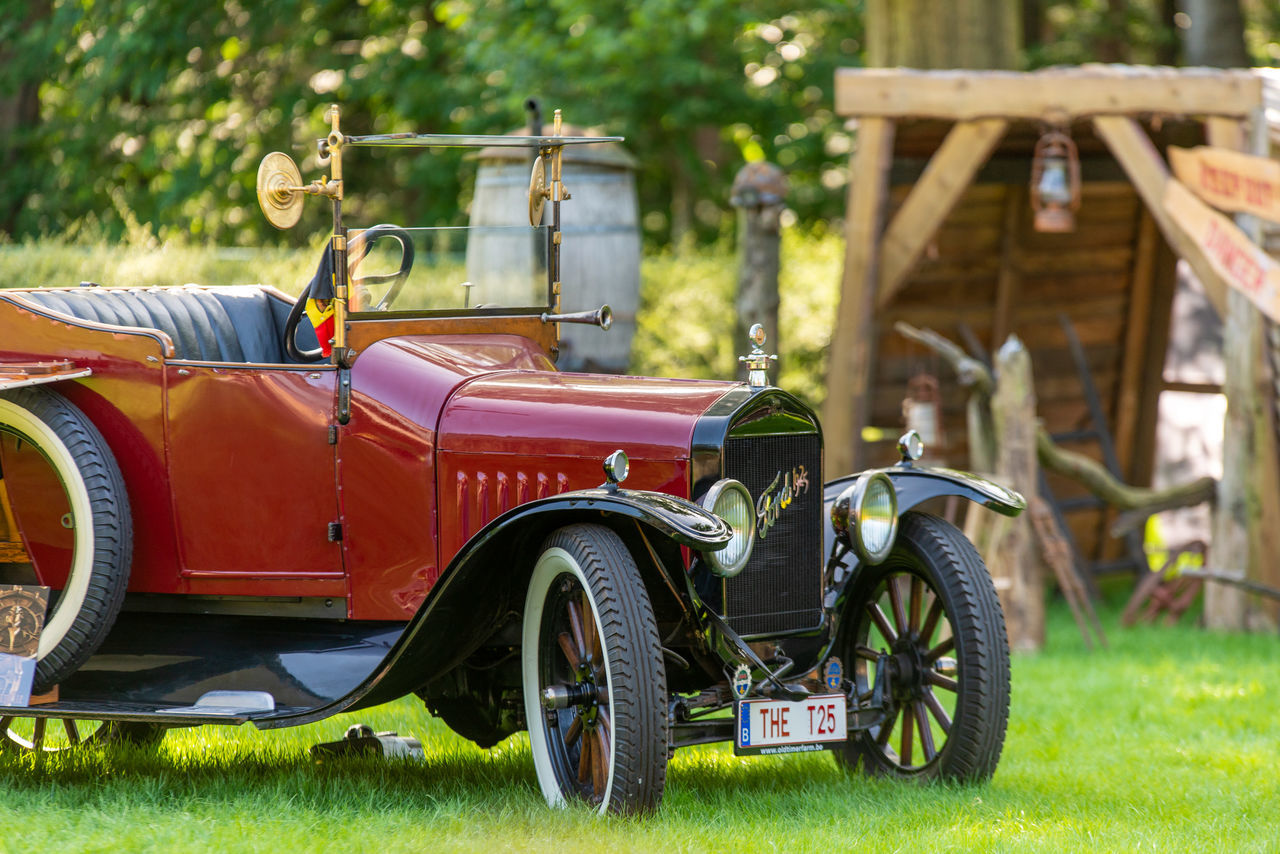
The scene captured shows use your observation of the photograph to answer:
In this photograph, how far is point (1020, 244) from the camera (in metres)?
8.67

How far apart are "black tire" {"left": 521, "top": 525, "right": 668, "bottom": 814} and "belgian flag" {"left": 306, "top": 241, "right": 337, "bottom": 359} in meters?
1.18

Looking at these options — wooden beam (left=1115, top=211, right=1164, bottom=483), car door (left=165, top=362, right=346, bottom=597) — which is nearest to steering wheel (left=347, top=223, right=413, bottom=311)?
car door (left=165, top=362, right=346, bottom=597)

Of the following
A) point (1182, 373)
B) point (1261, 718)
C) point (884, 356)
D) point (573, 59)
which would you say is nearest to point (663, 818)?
point (1261, 718)

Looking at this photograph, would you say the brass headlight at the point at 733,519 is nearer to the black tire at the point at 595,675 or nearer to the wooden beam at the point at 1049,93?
the black tire at the point at 595,675

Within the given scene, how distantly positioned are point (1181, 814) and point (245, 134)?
1115 cm

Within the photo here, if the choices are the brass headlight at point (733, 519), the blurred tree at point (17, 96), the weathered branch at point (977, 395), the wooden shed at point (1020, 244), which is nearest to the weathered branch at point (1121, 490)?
the weathered branch at point (977, 395)

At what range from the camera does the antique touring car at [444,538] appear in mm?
3924

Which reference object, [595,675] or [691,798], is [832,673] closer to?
[691,798]

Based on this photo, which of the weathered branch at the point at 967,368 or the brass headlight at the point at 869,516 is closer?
the brass headlight at the point at 869,516

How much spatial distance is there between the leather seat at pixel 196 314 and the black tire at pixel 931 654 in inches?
84.9

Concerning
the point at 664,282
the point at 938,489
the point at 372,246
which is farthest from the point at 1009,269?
the point at 372,246

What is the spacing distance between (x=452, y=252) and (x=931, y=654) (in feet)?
7.11

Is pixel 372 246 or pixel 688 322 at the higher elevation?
pixel 372 246

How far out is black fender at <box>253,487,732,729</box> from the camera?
3713 mm
